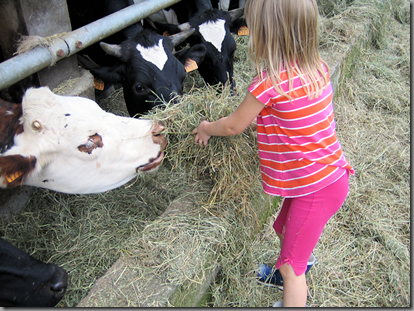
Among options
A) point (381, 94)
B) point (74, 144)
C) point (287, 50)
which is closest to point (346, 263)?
point (287, 50)

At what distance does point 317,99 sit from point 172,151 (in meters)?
0.96

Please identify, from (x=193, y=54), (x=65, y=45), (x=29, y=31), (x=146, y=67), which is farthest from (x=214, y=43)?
(x=29, y=31)

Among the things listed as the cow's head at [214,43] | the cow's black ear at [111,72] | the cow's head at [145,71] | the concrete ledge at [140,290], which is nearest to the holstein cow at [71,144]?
the concrete ledge at [140,290]

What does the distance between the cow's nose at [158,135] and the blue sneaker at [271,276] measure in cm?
118

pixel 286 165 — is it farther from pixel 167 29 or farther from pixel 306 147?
pixel 167 29

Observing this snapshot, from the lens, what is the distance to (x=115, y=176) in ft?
7.60

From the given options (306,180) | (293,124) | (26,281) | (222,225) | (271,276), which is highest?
(293,124)

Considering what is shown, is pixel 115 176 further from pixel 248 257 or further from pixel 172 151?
pixel 248 257

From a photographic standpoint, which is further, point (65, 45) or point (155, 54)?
point (155, 54)

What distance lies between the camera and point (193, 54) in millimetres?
3629

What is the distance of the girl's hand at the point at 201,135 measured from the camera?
2119mm

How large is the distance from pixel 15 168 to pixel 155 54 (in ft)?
5.91

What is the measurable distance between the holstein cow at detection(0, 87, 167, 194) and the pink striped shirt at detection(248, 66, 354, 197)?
0.72 meters

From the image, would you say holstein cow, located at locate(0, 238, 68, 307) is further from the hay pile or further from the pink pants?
the pink pants
